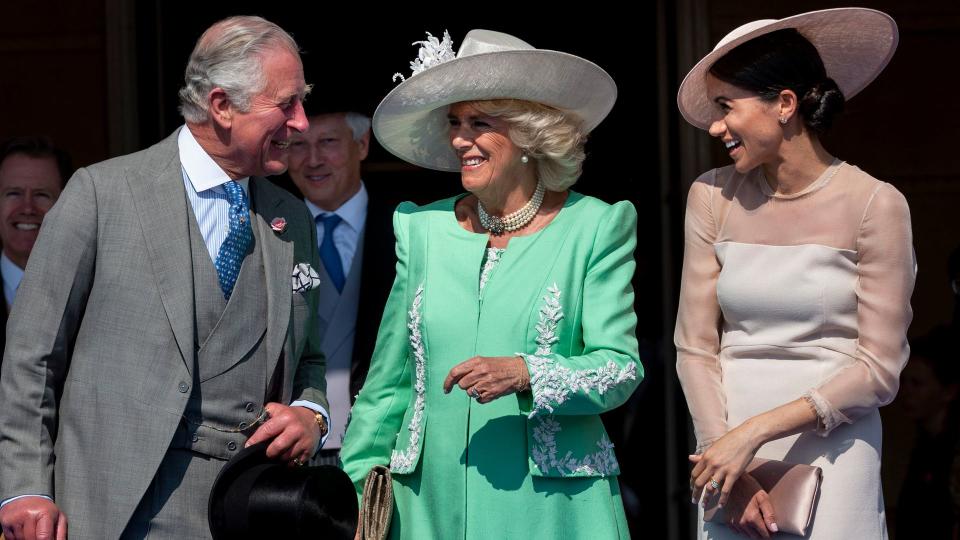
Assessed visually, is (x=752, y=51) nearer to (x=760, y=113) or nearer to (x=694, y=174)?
(x=760, y=113)

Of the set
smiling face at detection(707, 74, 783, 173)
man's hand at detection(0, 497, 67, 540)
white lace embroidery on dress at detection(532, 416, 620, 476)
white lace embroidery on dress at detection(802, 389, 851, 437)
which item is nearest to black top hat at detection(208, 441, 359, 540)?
man's hand at detection(0, 497, 67, 540)

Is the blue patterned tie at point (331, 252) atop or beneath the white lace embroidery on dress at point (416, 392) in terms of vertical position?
atop

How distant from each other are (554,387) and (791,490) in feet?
1.94

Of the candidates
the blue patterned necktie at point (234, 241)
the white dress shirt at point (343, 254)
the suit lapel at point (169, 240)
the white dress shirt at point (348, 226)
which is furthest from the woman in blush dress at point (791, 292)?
the white dress shirt at point (348, 226)

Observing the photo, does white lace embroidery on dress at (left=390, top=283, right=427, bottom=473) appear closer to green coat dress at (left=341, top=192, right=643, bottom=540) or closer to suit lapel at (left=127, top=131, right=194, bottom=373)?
green coat dress at (left=341, top=192, right=643, bottom=540)

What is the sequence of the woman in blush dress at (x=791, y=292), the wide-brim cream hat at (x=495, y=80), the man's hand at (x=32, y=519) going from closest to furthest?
1. the man's hand at (x=32, y=519)
2. the woman in blush dress at (x=791, y=292)
3. the wide-brim cream hat at (x=495, y=80)

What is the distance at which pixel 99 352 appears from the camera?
329 cm

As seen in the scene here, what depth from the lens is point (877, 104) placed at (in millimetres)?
5918

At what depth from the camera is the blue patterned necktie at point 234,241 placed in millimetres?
3465

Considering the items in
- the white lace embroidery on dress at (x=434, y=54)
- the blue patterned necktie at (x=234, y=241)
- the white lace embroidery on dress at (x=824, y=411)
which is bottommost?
the white lace embroidery on dress at (x=824, y=411)

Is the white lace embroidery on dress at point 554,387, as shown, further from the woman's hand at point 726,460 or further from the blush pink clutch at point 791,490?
the blush pink clutch at point 791,490

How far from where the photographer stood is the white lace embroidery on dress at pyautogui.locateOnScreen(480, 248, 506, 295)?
3.68 metres

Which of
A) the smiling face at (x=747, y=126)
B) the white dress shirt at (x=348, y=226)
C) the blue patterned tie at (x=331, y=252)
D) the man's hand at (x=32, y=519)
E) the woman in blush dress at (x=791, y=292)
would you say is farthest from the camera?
the white dress shirt at (x=348, y=226)

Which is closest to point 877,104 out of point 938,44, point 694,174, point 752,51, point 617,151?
point 938,44
